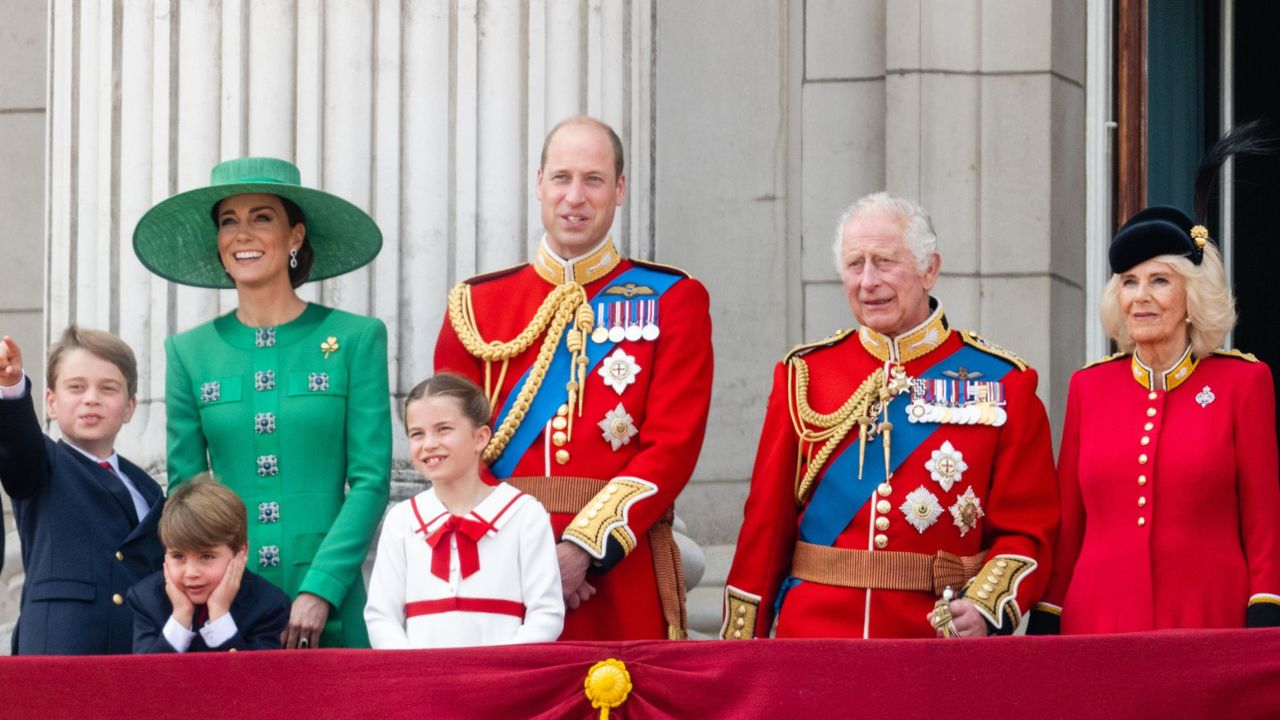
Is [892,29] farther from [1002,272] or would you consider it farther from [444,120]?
[444,120]

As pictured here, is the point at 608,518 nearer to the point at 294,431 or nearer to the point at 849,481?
the point at 849,481

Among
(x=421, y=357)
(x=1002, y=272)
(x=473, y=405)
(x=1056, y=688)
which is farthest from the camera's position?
(x=1002, y=272)

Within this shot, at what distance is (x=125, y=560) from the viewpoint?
5.34m

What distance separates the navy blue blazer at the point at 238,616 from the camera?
5.08 meters

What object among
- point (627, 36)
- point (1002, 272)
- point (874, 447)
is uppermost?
point (627, 36)

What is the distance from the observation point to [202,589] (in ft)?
16.7

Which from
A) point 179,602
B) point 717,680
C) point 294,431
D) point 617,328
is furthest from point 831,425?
point 179,602

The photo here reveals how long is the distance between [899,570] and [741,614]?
0.35 meters

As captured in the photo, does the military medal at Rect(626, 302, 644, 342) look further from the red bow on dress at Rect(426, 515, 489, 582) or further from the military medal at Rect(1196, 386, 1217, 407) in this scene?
the military medal at Rect(1196, 386, 1217, 407)

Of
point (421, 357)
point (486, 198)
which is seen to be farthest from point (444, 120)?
point (421, 357)

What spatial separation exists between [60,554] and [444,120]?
1657mm

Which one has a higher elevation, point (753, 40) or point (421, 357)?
point (753, 40)

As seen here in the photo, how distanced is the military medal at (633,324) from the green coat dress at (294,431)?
22.9 inches

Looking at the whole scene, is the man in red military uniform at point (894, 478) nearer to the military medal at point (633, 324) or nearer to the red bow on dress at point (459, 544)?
the military medal at point (633, 324)
